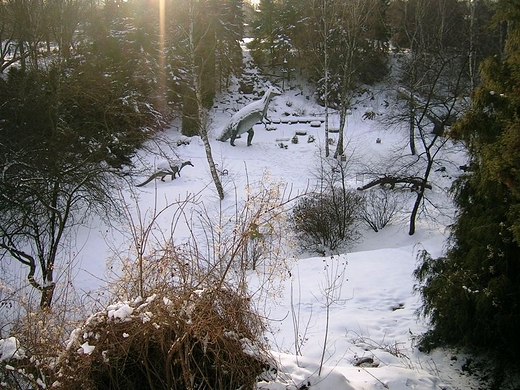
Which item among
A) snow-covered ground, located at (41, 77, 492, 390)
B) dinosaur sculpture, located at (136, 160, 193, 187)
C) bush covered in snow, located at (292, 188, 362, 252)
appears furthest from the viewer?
dinosaur sculpture, located at (136, 160, 193, 187)

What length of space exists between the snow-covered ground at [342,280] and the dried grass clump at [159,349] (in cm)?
47

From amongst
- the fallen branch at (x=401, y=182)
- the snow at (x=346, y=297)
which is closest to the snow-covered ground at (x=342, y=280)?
the snow at (x=346, y=297)

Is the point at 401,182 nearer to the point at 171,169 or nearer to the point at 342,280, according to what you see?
the point at 342,280

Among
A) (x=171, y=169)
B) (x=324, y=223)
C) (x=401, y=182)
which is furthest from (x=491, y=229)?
(x=171, y=169)

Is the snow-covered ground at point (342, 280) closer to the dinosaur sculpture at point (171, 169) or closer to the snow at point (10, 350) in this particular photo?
the dinosaur sculpture at point (171, 169)

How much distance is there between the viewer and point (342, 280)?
780 centimetres

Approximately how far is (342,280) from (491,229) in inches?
171

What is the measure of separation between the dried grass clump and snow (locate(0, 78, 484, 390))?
0.07 meters

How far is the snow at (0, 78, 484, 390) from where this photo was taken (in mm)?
3316

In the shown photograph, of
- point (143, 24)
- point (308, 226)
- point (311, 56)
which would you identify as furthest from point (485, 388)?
point (311, 56)

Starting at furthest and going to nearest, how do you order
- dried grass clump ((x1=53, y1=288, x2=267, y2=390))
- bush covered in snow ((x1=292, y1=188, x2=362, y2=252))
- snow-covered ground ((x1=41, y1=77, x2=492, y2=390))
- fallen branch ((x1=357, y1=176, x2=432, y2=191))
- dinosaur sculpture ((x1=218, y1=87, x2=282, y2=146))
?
1. dinosaur sculpture ((x1=218, y1=87, x2=282, y2=146))
2. bush covered in snow ((x1=292, y1=188, x2=362, y2=252))
3. fallen branch ((x1=357, y1=176, x2=432, y2=191))
4. snow-covered ground ((x1=41, y1=77, x2=492, y2=390))
5. dried grass clump ((x1=53, y1=288, x2=267, y2=390))

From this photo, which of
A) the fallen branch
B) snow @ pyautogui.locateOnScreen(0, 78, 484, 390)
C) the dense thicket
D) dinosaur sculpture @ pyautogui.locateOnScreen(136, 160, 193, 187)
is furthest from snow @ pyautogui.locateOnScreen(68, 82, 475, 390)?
the fallen branch

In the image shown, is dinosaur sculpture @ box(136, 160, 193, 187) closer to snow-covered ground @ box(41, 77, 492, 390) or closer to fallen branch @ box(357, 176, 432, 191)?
snow-covered ground @ box(41, 77, 492, 390)

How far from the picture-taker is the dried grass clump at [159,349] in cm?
224
